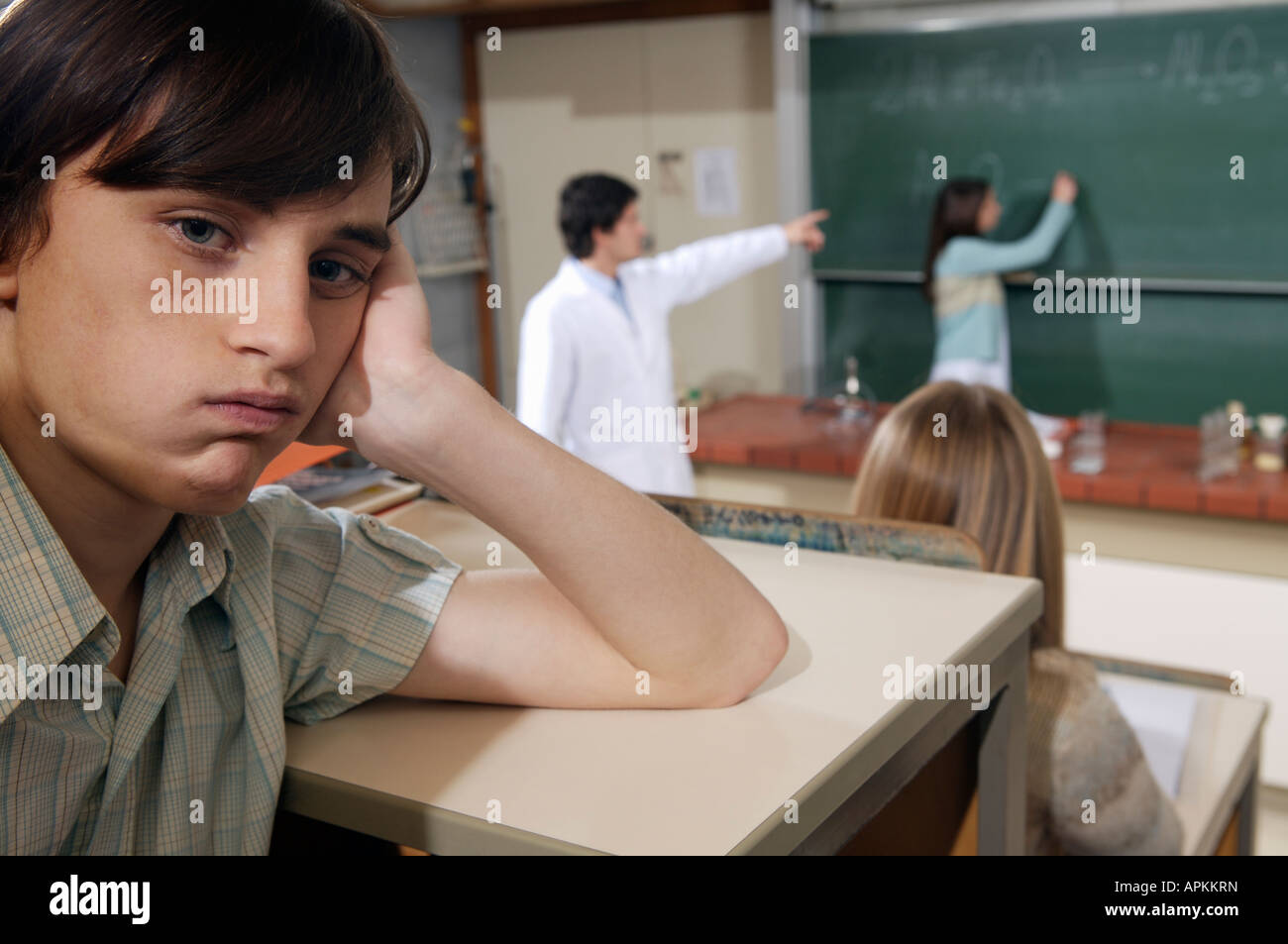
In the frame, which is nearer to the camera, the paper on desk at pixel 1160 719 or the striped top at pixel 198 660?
the striped top at pixel 198 660

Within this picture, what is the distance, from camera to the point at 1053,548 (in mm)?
1505

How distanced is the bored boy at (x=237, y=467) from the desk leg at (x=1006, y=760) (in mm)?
230

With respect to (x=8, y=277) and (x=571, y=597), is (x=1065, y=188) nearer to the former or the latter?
(x=571, y=597)

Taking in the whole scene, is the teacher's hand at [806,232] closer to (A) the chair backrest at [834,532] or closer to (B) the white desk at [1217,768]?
(B) the white desk at [1217,768]

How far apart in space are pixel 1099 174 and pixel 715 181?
116 centimetres

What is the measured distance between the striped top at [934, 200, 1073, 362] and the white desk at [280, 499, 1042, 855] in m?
2.46

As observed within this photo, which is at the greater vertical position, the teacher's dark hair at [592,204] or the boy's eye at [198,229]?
the teacher's dark hair at [592,204]

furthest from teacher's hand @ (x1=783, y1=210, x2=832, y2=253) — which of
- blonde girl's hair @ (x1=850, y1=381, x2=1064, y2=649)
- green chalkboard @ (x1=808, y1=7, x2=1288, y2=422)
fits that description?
blonde girl's hair @ (x1=850, y1=381, x2=1064, y2=649)

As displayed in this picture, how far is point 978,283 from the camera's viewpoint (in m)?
3.35

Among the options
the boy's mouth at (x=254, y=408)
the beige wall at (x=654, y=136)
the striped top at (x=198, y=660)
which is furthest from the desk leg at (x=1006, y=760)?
the beige wall at (x=654, y=136)

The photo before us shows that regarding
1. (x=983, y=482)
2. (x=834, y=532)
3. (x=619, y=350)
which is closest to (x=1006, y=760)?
(x=834, y=532)

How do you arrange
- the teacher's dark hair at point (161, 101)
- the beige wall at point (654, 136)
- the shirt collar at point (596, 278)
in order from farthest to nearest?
the beige wall at point (654, 136) < the shirt collar at point (596, 278) < the teacher's dark hair at point (161, 101)

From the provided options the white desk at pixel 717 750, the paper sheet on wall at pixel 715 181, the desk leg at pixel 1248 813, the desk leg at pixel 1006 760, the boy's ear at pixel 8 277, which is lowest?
the desk leg at pixel 1248 813

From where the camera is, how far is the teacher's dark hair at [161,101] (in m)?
0.60
